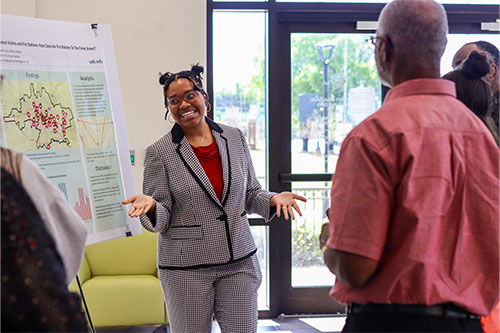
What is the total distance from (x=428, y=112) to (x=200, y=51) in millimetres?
3550

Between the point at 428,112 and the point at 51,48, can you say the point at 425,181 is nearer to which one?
the point at 428,112

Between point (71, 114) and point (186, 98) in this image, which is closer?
point (71, 114)

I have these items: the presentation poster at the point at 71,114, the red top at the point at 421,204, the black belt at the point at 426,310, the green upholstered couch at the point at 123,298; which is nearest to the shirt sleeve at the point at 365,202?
the red top at the point at 421,204

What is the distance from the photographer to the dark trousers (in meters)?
1.36

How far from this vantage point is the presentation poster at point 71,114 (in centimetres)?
227

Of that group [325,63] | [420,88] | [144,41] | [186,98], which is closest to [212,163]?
[186,98]

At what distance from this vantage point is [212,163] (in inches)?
105

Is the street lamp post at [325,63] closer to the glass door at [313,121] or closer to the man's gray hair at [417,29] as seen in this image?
the glass door at [313,121]

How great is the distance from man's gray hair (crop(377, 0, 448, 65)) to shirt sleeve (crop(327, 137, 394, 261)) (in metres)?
0.28

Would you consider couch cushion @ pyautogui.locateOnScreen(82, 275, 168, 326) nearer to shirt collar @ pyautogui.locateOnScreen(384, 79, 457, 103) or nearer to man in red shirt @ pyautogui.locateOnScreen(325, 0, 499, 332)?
man in red shirt @ pyautogui.locateOnScreen(325, 0, 499, 332)

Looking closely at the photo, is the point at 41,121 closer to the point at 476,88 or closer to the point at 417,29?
the point at 417,29

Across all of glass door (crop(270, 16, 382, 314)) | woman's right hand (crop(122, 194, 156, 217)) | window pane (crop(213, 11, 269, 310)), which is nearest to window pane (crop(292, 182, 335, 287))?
glass door (crop(270, 16, 382, 314))

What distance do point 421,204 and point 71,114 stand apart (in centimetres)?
170

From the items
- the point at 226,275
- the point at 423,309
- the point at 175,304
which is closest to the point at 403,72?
the point at 423,309
